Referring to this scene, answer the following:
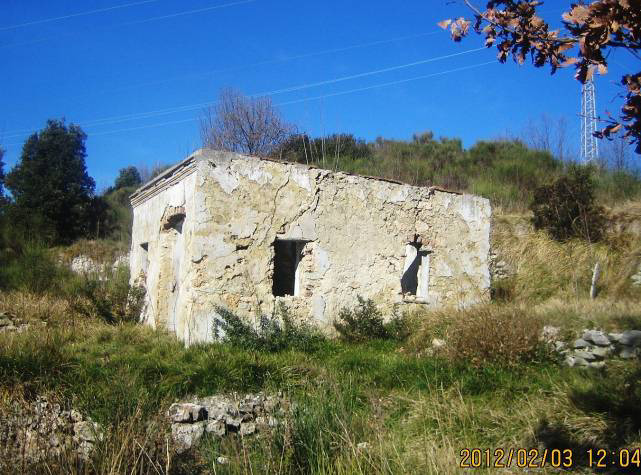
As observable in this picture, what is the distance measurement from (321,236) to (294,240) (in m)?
0.51

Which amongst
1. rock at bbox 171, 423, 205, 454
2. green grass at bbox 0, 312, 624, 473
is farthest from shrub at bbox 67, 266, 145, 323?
rock at bbox 171, 423, 205, 454

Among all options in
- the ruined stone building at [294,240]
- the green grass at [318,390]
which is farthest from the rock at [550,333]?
the ruined stone building at [294,240]

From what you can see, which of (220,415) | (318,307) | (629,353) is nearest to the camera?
(220,415)

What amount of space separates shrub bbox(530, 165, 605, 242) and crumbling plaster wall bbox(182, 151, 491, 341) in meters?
4.12

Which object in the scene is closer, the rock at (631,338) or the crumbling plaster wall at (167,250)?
the rock at (631,338)

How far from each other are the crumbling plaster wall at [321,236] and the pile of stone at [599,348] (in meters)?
3.36

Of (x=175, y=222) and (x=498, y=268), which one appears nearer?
(x=175, y=222)

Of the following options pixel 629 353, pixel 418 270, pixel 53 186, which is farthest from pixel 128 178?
pixel 629 353

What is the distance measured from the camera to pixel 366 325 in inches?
365

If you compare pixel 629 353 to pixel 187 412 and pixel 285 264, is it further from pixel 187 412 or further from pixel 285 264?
pixel 285 264

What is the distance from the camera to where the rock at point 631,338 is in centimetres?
720

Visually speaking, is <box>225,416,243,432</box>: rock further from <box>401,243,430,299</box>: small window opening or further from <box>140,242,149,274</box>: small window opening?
<box>140,242,149,274</box>: small window opening

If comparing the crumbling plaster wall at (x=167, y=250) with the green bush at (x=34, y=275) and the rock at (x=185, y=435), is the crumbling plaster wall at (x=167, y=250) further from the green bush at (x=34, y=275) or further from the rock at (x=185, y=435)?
the green bush at (x=34, y=275)

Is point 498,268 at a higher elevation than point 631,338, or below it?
higher
